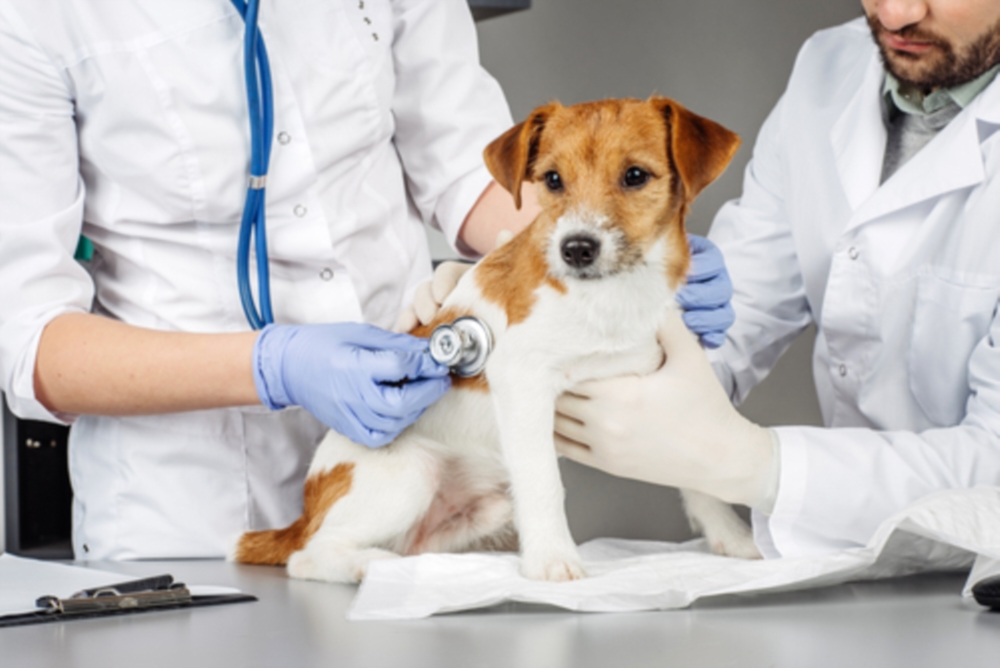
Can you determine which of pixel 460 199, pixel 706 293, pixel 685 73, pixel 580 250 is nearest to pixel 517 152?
pixel 580 250

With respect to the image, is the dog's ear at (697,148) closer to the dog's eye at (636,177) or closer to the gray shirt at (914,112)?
the dog's eye at (636,177)

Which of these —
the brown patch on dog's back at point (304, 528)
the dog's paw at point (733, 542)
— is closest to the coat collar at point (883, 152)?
the dog's paw at point (733, 542)

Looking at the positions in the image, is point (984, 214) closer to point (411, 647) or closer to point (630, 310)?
point (630, 310)

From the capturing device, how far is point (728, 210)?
1.83 metres

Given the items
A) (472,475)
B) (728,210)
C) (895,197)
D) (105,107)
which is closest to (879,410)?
(895,197)

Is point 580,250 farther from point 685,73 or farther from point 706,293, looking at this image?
point 685,73

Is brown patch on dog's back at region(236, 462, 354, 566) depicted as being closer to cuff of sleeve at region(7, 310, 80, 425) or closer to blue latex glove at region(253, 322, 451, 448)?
blue latex glove at region(253, 322, 451, 448)

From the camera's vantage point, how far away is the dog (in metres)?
1.09

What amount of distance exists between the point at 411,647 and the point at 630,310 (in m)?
0.51

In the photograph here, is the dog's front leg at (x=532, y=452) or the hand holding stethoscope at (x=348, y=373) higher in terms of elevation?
the hand holding stethoscope at (x=348, y=373)

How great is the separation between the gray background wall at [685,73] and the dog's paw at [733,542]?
44.5 inches

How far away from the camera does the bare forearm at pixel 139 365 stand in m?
1.23

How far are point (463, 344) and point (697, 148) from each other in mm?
365

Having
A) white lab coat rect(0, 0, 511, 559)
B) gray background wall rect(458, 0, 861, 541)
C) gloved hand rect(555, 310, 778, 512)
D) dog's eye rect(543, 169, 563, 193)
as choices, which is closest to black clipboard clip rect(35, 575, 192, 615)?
white lab coat rect(0, 0, 511, 559)
